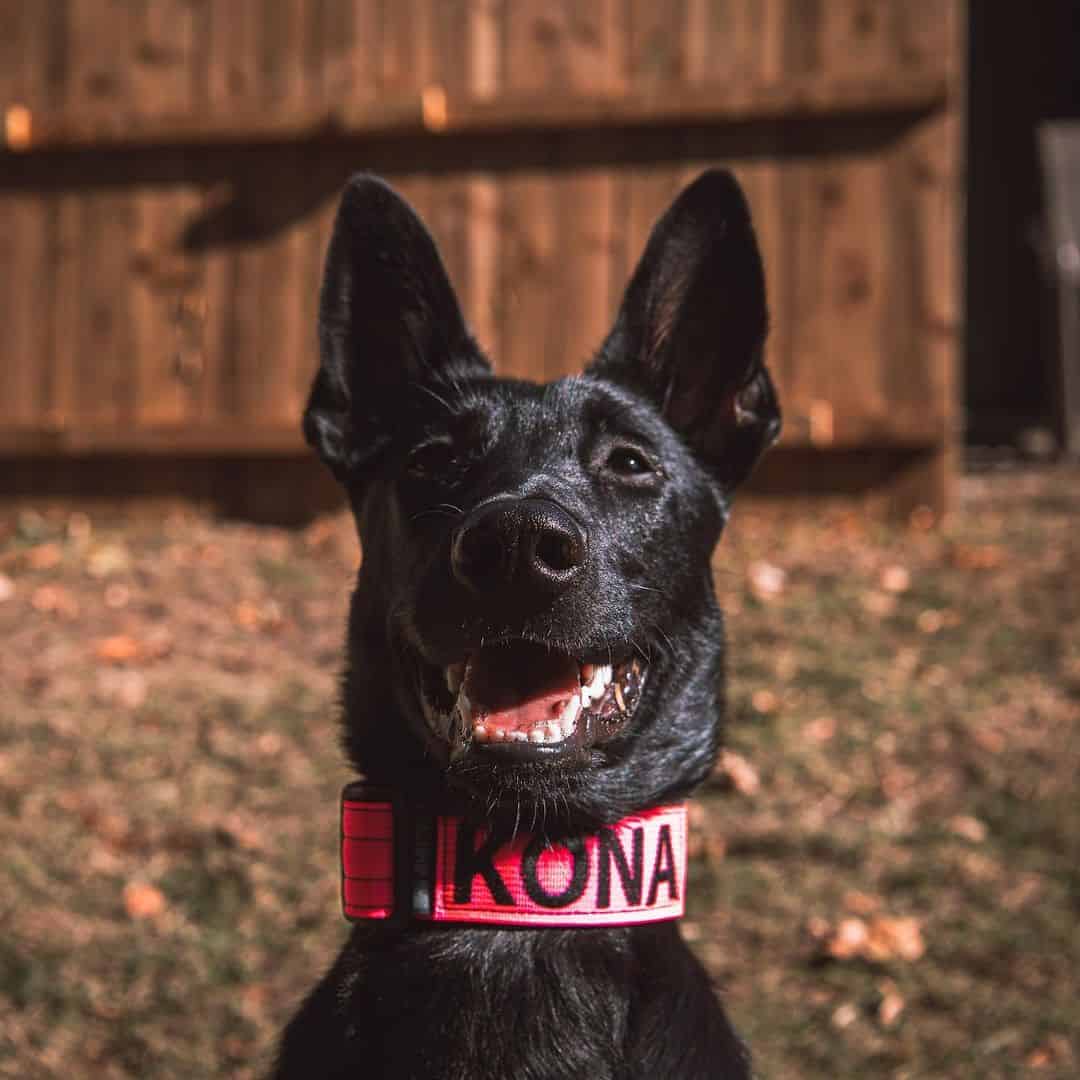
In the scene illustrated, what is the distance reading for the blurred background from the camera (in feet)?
14.7

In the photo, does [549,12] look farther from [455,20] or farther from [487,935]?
[487,935]

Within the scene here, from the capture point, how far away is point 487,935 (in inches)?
76.8

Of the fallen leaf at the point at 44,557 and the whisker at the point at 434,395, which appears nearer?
the whisker at the point at 434,395

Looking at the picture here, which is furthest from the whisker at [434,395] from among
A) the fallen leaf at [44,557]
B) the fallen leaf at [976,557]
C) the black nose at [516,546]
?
the fallen leaf at [44,557]

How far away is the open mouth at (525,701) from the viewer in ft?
6.33

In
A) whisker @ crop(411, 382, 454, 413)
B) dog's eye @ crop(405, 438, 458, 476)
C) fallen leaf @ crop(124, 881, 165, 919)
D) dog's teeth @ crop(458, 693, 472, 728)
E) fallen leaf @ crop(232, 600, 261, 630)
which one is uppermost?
whisker @ crop(411, 382, 454, 413)

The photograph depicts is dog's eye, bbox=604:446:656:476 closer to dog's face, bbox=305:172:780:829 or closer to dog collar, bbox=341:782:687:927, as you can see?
dog's face, bbox=305:172:780:829

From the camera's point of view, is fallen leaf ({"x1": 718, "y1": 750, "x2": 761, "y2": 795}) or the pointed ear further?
fallen leaf ({"x1": 718, "y1": 750, "x2": 761, "y2": 795})

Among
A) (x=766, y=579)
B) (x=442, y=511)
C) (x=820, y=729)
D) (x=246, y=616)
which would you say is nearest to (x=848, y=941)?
(x=820, y=729)

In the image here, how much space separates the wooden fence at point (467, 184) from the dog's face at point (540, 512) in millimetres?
3700

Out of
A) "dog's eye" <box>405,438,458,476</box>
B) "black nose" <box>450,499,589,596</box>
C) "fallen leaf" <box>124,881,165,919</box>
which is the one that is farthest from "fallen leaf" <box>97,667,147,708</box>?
"black nose" <box>450,499,589,596</box>

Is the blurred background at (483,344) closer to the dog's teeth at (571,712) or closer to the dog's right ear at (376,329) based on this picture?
the dog's right ear at (376,329)

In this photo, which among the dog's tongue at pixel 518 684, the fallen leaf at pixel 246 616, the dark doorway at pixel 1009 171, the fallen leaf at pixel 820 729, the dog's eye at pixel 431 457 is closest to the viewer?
the dog's tongue at pixel 518 684

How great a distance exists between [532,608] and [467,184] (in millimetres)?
4777
